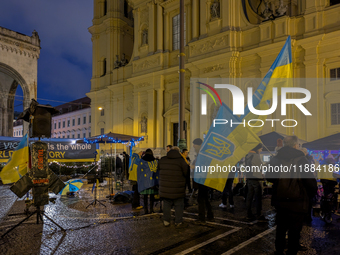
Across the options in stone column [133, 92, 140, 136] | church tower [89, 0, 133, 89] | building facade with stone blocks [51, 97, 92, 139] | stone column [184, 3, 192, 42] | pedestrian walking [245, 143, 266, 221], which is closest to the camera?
pedestrian walking [245, 143, 266, 221]

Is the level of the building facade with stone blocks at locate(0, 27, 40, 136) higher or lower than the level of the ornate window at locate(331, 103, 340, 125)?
higher

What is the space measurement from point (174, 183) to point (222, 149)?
1.67m

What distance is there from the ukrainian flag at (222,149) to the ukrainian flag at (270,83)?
0.77ft

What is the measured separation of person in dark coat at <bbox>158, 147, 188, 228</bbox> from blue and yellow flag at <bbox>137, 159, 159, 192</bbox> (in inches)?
46.3

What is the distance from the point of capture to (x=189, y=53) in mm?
22312

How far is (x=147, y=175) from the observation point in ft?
26.1

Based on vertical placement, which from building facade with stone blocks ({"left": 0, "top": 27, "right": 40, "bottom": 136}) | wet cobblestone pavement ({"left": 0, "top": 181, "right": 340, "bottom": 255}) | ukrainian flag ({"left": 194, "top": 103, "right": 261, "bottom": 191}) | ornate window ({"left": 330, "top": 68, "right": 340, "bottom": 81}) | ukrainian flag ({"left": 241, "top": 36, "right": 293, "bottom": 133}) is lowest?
wet cobblestone pavement ({"left": 0, "top": 181, "right": 340, "bottom": 255})

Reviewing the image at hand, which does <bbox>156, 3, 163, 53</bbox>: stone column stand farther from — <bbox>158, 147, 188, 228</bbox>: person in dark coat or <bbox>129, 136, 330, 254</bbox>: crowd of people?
<bbox>158, 147, 188, 228</bbox>: person in dark coat

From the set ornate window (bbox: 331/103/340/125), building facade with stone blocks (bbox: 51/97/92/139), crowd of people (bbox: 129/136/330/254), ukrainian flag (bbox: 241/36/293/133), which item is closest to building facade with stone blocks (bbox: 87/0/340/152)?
ornate window (bbox: 331/103/340/125)

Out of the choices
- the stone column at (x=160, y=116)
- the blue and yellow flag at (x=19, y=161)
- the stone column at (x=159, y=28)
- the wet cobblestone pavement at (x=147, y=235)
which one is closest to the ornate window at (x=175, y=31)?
the stone column at (x=159, y=28)

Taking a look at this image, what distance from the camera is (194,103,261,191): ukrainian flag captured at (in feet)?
17.9

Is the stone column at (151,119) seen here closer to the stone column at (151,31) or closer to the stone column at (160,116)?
the stone column at (160,116)

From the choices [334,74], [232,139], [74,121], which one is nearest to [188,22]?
[334,74]

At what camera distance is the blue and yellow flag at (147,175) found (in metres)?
7.95
